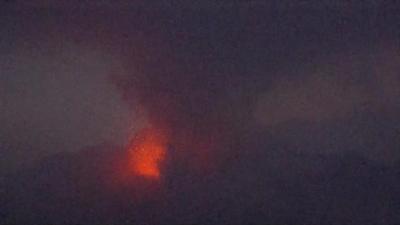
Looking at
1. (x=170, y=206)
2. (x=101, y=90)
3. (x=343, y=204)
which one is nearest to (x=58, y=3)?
(x=101, y=90)

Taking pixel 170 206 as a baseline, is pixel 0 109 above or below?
above

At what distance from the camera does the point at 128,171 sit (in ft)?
14.7

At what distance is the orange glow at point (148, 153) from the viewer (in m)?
4.43

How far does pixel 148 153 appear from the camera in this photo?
446 cm

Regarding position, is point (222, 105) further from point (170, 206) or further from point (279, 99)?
point (170, 206)

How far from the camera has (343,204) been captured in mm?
4391

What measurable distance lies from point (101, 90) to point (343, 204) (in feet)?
6.41

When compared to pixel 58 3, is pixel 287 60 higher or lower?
lower

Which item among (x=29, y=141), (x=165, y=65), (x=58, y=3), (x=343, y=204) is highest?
(x=58, y=3)

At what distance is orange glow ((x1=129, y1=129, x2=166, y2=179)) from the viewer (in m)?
4.43

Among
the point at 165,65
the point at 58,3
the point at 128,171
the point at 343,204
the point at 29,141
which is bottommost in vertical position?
the point at 343,204

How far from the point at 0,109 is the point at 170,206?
1449 millimetres

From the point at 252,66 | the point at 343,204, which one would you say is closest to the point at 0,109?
the point at 252,66

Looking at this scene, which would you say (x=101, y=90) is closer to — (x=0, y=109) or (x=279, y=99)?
(x=0, y=109)
